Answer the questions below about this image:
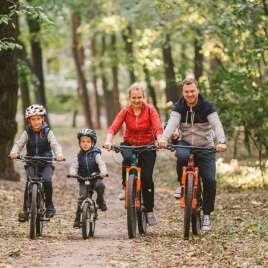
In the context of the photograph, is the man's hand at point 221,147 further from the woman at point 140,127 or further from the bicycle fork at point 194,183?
the woman at point 140,127

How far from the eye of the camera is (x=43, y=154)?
9.85 metres

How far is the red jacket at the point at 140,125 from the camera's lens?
9648 millimetres

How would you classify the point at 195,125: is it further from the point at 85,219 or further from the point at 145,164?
the point at 85,219

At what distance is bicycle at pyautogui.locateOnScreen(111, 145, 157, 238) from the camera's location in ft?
30.6

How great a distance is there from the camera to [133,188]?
9398 mm

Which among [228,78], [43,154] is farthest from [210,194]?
[228,78]

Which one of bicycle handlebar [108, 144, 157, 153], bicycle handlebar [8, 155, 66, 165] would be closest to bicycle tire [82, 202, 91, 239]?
bicycle handlebar [8, 155, 66, 165]

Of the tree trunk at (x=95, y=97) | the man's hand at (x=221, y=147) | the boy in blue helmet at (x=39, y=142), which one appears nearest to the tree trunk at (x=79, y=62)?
the tree trunk at (x=95, y=97)

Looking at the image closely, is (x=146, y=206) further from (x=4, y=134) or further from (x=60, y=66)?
(x=60, y=66)

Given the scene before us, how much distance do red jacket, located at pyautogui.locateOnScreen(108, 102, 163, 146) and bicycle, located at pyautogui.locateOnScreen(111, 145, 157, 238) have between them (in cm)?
23

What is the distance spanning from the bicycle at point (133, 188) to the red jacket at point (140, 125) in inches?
8.9

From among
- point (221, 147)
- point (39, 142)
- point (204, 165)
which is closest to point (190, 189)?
point (204, 165)

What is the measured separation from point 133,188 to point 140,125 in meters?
0.91

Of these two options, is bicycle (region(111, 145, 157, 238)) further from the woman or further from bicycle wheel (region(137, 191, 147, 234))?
the woman
